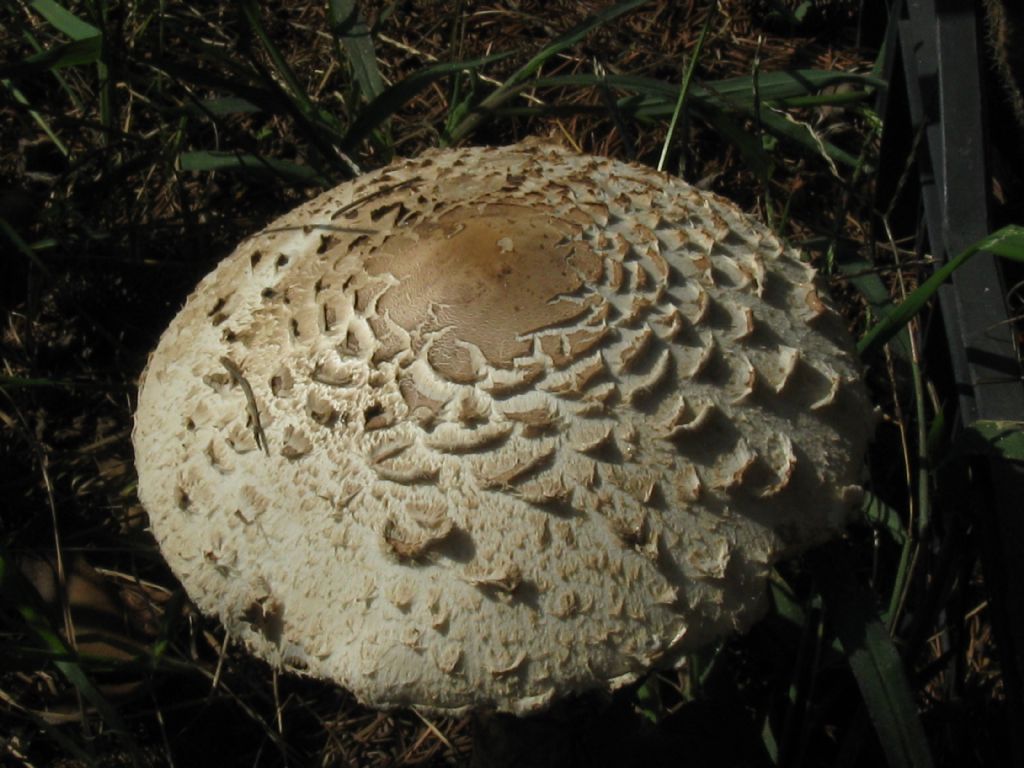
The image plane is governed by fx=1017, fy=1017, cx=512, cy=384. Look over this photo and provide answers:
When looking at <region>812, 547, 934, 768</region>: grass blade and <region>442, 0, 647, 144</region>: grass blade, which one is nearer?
<region>812, 547, 934, 768</region>: grass blade

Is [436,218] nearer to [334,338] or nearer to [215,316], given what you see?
[334,338]

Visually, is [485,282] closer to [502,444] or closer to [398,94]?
[502,444]

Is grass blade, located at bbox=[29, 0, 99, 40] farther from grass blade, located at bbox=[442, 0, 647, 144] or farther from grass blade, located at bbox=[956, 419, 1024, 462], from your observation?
grass blade, located at bbox=[956, 419, 1024, 462]

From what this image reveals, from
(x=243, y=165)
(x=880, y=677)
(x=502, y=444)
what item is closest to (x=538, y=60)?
(x=243, y=165)

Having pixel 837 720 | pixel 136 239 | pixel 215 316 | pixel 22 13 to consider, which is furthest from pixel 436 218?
pixel 22 13

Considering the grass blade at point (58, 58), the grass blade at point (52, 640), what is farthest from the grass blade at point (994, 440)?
the grass blade at point (58, 58)

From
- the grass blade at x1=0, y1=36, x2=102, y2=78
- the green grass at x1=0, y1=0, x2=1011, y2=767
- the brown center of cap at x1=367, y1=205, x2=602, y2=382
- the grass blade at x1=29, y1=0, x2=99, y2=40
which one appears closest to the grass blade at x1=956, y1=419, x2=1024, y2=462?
the green grass at x1=0, y1=0, x2=1011, y2=767
